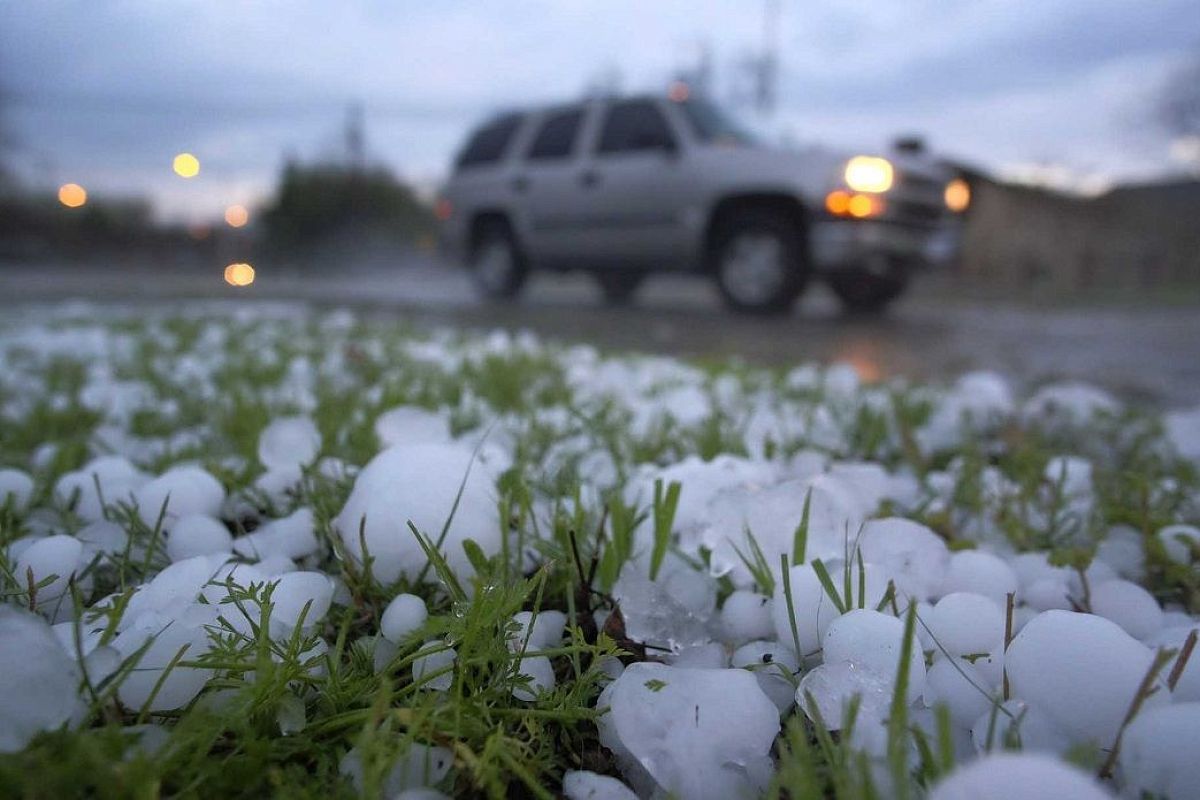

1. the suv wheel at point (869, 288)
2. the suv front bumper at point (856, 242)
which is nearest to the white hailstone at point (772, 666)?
the suv front bumper at point (856, 242)

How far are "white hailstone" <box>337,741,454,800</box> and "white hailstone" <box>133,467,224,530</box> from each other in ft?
1.64

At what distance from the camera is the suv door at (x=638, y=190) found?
540 cm

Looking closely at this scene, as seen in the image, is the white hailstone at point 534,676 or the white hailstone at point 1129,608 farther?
the white hailstone at point 1129,608

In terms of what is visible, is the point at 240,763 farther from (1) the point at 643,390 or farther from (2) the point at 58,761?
(1) the point at 643,390

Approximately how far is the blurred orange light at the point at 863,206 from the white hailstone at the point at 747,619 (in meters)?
4.38

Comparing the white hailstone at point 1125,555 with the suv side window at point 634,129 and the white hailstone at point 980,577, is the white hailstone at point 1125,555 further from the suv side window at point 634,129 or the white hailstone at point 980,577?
the suv side window at point 634,129

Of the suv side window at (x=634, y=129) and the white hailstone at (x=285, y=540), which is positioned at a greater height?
the suv side window at (x=634, y=129)

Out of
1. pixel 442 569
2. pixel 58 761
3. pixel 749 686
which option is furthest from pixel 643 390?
pixel 58 761

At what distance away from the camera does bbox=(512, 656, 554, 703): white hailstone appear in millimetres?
618

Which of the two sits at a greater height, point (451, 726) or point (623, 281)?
point (623, 281)

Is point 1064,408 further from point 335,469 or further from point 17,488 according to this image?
point 17,488

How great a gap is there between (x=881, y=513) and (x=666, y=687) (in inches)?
20.1

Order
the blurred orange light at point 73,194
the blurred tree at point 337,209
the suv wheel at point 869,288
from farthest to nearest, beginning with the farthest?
the blurred tree at point 337,209 < the blurred orange light at point 73,194 < the suv wheel at point 869,288

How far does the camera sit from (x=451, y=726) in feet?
1.80
